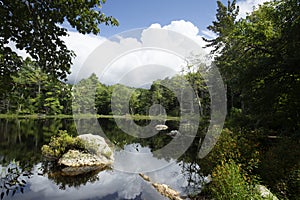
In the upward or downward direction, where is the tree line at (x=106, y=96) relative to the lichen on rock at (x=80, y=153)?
upward

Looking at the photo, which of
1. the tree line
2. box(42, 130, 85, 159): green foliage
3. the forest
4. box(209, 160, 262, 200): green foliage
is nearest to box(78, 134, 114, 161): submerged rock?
box(42, 130, 85, 159): green foliage

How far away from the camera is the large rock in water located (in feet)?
30.6

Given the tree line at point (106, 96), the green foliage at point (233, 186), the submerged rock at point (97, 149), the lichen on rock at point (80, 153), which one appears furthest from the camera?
the submerged rock at point (97, 149)

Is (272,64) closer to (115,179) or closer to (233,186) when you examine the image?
(233,186)

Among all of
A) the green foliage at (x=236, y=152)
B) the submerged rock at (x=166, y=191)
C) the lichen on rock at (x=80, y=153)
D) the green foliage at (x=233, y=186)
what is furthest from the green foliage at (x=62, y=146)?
the green foliage at (x=233, y=186)

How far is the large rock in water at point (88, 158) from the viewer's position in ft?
30.6

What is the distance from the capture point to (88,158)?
33.2 ft

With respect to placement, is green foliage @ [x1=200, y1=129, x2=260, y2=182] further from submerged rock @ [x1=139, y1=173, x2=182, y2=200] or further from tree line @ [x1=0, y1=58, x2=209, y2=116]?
tree line @ [x1=0, y1=58, x2=209, y2=116]

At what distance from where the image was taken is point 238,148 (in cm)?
721

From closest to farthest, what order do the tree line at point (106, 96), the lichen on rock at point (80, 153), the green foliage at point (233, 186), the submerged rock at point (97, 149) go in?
1. the tree line at point (106, 96)
2. the green foliage at point (233, 186)
3. the lichen on rock at point (80, 153)
4. the submerged rock at point (97, 149)

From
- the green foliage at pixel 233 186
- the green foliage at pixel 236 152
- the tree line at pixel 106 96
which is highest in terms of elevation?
the tree line at pixel 106 96

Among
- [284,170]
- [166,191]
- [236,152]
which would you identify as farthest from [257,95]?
[166,191]

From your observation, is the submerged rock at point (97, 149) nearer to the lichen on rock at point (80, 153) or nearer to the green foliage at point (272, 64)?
the lichen on rock at point (80, 153)

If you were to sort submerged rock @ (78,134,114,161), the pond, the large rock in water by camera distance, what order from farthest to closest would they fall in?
submerged rock @ (78,134,114,161)
the large rock in water
the pond
